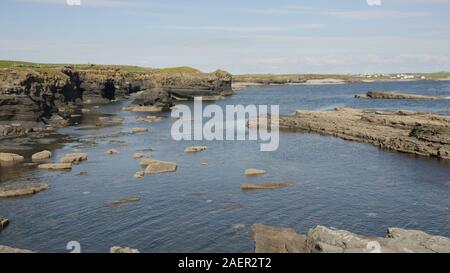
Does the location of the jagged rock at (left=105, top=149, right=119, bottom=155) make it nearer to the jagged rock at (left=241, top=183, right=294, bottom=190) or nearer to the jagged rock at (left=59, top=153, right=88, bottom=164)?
the jagged rock at (left=59, top=153, right=88, bottom=164)

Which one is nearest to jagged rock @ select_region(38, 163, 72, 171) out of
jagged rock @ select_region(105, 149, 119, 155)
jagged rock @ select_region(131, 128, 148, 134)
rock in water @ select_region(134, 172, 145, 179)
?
jagged rock @ select_region(105, 149, 119, 155)

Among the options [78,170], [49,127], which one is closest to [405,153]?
[78,170]

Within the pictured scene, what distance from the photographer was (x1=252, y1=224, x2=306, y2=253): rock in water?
1018 inches

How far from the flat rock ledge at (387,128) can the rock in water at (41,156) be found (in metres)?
42.2

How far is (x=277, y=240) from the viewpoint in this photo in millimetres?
28047

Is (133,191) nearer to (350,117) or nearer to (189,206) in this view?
(189,206)

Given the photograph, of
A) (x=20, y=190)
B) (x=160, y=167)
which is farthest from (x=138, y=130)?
(x=20, y=190)

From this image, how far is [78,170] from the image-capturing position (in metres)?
50.2

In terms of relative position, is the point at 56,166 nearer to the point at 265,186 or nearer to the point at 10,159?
the point at 10,159

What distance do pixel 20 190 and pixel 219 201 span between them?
1827 centimetres

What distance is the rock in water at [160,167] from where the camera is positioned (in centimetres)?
4858

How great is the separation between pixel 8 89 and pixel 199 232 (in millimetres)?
62911
